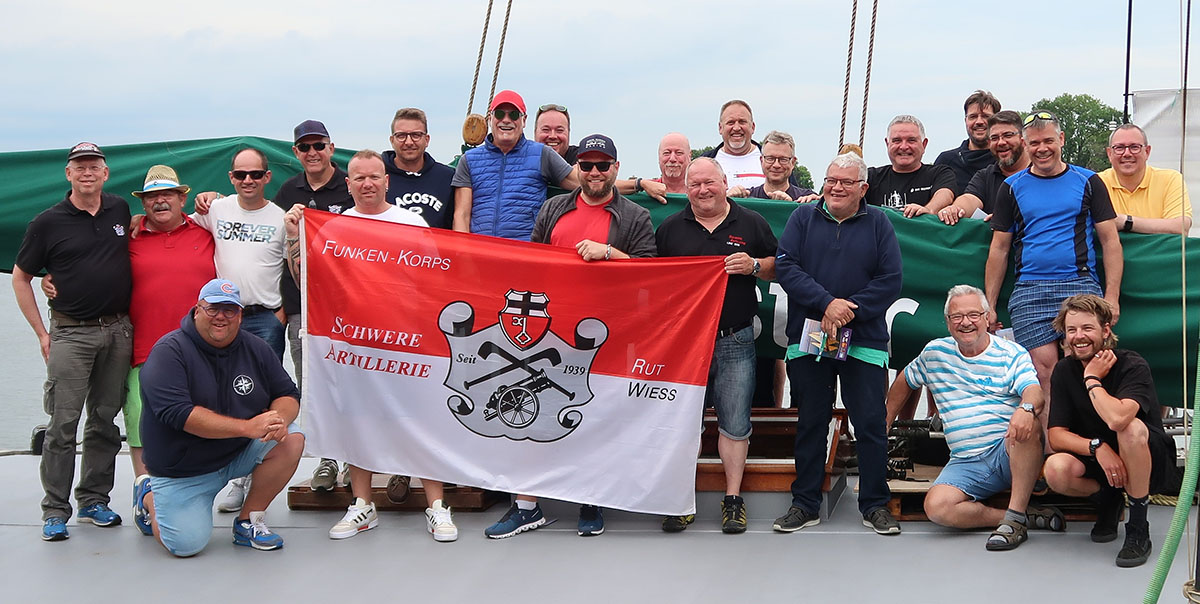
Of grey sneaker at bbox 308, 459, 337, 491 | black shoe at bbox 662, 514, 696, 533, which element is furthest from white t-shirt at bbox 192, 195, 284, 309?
black shoe at bbox 662, 514, 696, 533

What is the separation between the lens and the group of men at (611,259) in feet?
16.4

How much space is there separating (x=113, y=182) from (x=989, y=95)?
17.3ft

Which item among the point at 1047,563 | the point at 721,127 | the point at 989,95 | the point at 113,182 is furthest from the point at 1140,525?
the point at 113,182

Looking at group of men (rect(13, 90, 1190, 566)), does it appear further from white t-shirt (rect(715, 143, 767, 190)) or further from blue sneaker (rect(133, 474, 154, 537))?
white t-shirt (rect(715, 143, 767, 190))

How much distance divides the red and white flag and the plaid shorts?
1.58m

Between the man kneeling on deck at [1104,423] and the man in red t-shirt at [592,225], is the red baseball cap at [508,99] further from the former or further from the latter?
the man kneeling on deck at [1104,423]

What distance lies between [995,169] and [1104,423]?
1736 mm

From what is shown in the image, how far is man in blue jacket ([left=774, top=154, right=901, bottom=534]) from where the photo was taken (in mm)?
5234

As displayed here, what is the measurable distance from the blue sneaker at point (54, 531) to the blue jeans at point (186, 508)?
56cm

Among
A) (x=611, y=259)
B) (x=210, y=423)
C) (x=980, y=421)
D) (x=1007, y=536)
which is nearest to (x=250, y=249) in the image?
(x=210, y=423)

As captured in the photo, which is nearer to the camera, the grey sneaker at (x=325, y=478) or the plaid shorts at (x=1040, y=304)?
the plaid shorts at (x=1040, y=304)

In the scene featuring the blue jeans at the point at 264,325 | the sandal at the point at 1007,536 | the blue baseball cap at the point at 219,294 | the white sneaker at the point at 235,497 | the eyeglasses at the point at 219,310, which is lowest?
the white sneaker at the point at 235,497

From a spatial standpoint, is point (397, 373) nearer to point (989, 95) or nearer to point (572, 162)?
point (572, 162)

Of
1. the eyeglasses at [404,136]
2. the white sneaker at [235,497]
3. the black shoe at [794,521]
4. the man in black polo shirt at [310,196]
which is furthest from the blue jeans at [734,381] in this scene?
the white sneaker at [235,497]
